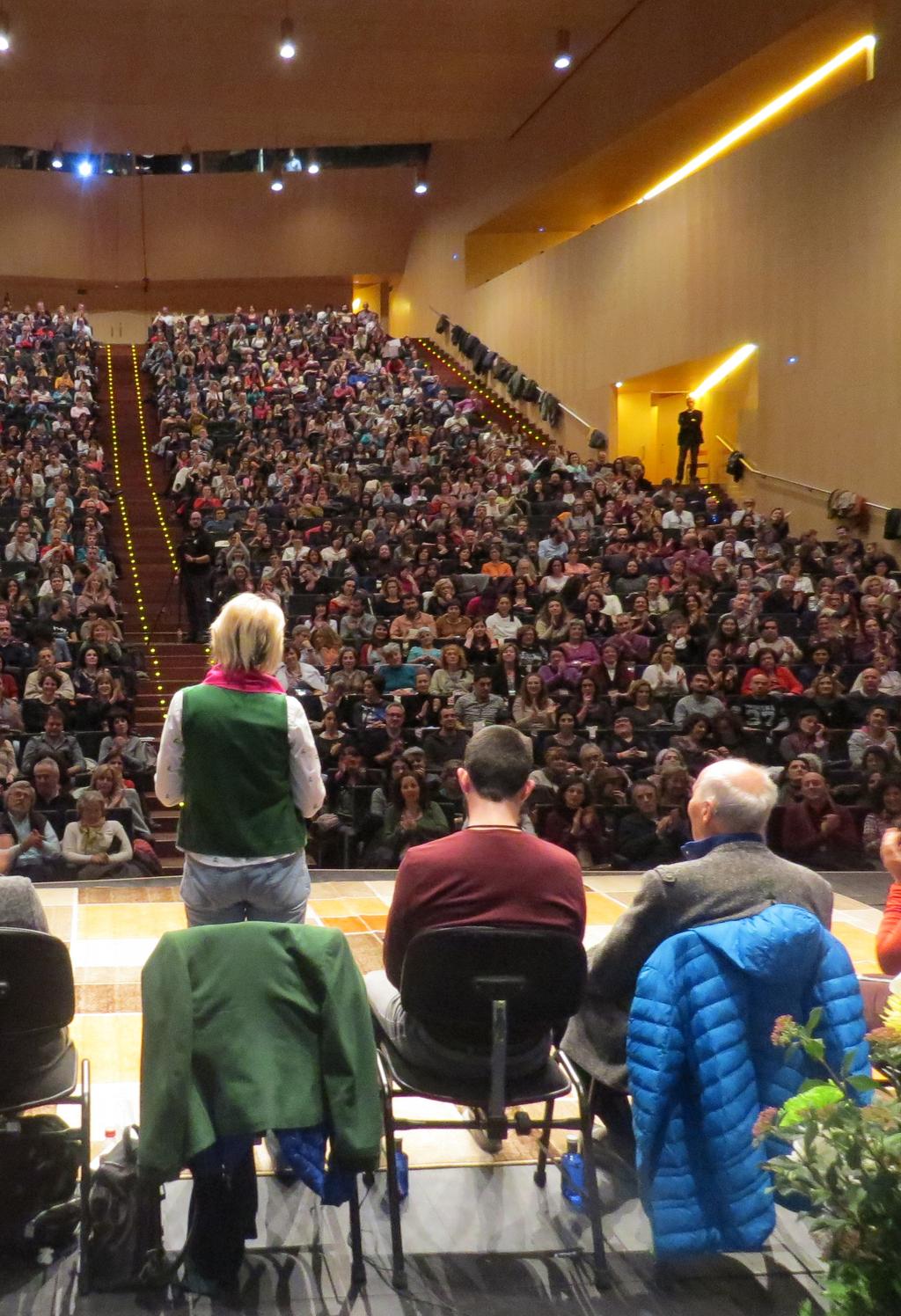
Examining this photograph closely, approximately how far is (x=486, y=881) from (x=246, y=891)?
60 cm

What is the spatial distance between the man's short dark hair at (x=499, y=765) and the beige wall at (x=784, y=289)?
33.4ft

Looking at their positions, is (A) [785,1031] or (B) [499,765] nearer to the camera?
(A) [785,1031]

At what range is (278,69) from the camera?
1698cm

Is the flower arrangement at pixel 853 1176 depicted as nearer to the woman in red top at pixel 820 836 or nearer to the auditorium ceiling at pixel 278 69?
the woman in red top at pixel 820 836

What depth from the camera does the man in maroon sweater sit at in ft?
9.27

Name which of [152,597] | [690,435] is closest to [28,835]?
[152,597]

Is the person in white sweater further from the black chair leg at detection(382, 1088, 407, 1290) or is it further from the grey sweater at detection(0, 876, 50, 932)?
the black chair leg at detection(382, 1088, 407, 1290)

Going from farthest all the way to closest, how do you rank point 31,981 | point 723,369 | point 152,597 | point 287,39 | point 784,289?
point 723,369
point 287,39
point 784,289
point 152,597
point 31,981

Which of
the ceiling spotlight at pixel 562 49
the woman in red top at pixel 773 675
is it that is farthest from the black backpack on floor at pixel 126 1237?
the ceiling spotlight at pixel 562 49

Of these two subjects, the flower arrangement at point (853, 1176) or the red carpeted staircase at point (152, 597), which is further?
the red carpeted staircase at point (152, 597)

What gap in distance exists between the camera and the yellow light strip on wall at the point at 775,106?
528 inches

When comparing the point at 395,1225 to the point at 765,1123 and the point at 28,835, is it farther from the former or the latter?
the point at 28,835

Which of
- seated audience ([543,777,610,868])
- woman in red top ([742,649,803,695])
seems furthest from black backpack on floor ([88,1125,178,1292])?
woman in red top ([742,649,803,695])

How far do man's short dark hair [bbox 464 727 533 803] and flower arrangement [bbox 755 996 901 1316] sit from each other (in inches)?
49.2
